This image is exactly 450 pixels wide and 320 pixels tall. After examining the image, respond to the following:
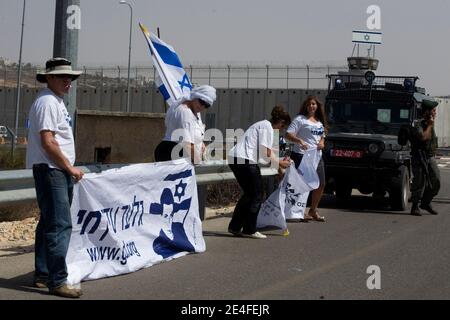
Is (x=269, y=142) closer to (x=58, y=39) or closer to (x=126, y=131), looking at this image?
(x=58, y=39)

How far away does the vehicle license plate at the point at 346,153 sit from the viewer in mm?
13414

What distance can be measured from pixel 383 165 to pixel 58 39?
628cm

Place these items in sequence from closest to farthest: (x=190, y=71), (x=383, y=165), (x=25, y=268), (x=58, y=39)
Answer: (x=25, y=268) < (x=58, y=39) < (x=383, y=165) < (x=190, y=71)

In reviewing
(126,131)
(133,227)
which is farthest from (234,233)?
(126,131)

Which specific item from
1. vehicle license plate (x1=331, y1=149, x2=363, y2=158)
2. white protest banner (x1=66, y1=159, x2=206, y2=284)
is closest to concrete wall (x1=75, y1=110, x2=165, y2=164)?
vehicle license plate (x1=331, y1=149, x2=363, y2=158)

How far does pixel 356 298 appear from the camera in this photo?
6.72m

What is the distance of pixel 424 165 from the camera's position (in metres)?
13.1

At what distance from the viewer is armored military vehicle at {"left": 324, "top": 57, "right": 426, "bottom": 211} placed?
1334cm

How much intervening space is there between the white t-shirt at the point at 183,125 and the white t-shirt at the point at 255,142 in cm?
87

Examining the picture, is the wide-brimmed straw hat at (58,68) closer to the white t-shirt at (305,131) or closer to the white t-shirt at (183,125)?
the white t-shirt at (183,125)

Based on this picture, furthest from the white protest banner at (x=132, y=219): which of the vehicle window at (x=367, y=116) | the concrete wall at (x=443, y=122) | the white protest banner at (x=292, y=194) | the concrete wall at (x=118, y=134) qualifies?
the concrete wall at (x=443, y=122)

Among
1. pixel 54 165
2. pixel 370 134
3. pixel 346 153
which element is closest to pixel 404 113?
pixel 370 134

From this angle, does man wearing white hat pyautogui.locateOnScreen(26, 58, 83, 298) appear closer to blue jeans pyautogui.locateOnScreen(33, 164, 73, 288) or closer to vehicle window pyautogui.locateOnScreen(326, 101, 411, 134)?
blue jeans pyautogui.locateOnScreen(33, 164, 73, 288)

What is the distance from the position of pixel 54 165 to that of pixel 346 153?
8015mm
